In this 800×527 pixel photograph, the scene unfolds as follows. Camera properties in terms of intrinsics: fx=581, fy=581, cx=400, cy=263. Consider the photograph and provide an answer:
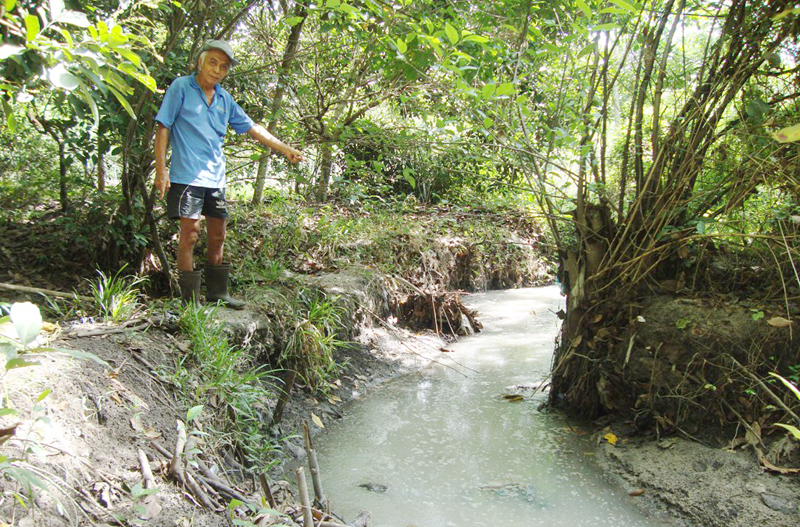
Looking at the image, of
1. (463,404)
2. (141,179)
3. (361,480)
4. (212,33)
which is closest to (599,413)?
(463,404)

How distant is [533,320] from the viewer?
21.8 feet

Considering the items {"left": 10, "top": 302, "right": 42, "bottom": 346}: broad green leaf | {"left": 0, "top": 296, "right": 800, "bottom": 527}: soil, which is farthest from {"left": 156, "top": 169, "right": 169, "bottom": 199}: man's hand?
{"left": 10, "top": 302, "right": 42, "bottom": 346}: broad green leaf

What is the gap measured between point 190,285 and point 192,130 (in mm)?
974

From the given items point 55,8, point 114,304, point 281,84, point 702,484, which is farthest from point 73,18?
point 281,84

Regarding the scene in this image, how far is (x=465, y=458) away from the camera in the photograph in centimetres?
350

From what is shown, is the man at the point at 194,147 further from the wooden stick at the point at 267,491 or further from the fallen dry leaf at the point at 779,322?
the fallen dry leaf at the point at 779,322

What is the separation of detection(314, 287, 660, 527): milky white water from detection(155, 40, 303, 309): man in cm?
150

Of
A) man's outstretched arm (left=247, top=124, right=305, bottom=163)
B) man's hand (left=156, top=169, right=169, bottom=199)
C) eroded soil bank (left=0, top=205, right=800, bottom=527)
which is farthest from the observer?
man's outstretched arm (left=247, top=124, right=305, bottom=163)

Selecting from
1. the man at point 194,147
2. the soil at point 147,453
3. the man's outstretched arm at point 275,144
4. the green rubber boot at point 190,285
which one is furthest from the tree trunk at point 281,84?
the soil at point 147,453

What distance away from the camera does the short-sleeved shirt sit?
353 centimetres

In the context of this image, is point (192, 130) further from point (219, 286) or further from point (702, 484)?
point (702, 484)

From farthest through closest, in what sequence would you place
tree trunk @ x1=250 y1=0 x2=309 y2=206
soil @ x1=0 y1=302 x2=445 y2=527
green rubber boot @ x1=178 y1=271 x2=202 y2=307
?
tree trunk @ x1=250 y1=0 x2=309 y2=206 < green rubber boot @ x1=178 y1=271 x2=202 y2=307 < soil @ x1=0 y1=302 x2=445 y2=527

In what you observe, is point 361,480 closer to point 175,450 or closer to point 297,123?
point 175,450

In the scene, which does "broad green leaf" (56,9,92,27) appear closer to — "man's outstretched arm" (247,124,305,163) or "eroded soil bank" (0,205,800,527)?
"eroded soil bank" (0,205,800,527)
